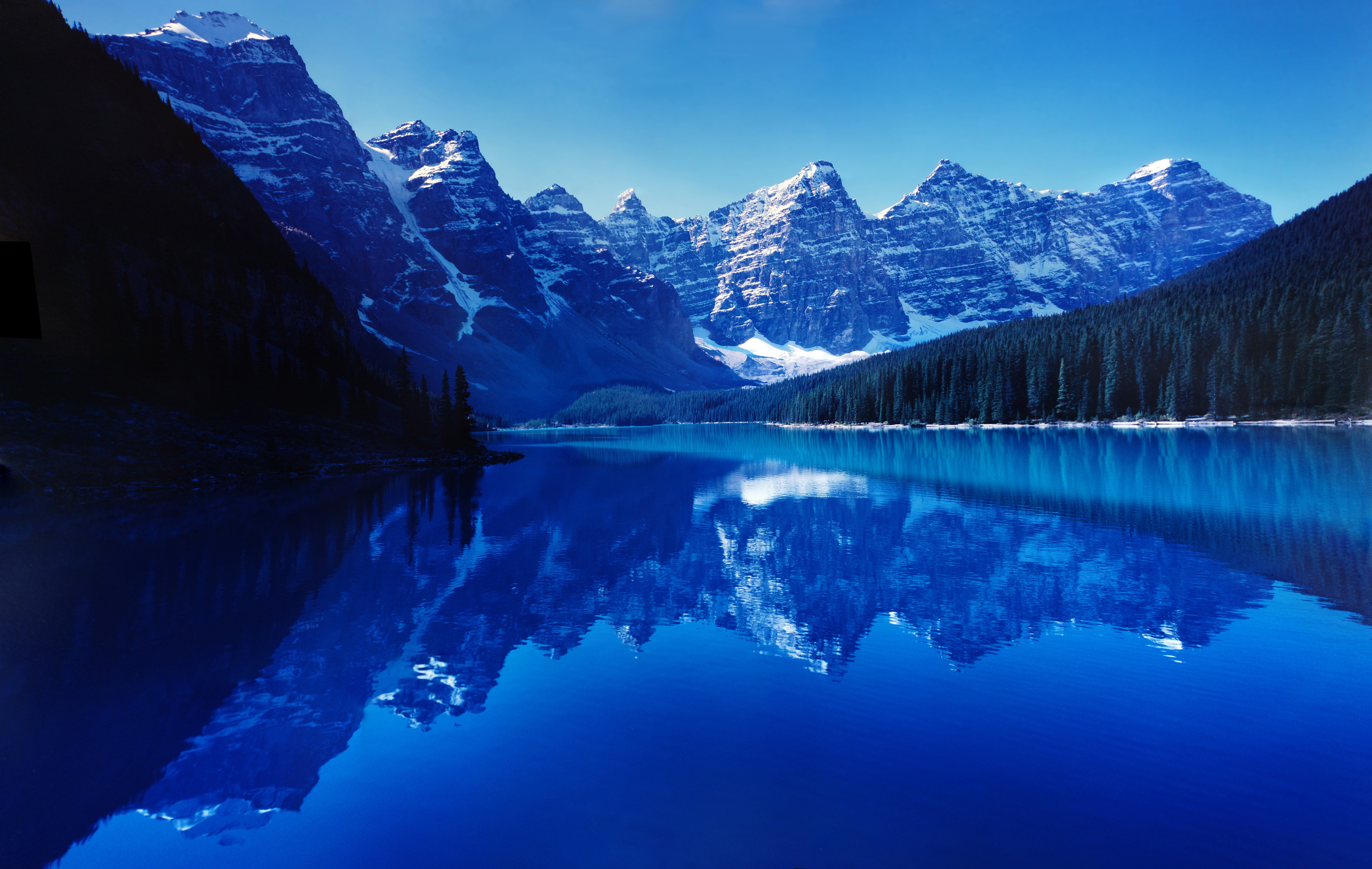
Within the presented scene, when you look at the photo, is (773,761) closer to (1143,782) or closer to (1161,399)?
(1143,782)

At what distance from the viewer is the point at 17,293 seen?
3.15m

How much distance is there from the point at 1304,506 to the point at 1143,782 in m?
28.7

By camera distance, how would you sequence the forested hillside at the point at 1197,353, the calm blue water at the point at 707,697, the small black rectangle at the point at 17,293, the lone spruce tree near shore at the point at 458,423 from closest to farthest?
the small black rectangle at the point at 17,293 < the calm blue water at the point at 707,697 < the lone spruce tree near shore at the point at 458,423 < the forested hillside at the point at 1197,353

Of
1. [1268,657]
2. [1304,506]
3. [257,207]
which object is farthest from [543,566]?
[257,207]

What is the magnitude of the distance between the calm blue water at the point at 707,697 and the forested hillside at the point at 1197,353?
83.2 m

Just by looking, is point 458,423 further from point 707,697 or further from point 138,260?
point 707,697

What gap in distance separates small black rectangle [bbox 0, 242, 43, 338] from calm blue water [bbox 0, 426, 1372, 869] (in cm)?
777

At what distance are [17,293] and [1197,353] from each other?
13000 centimetres

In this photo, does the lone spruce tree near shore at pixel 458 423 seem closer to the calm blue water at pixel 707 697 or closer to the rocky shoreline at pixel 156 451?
the rocky shoreline at pixel 156 451

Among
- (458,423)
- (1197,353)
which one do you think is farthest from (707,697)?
(1197,353)

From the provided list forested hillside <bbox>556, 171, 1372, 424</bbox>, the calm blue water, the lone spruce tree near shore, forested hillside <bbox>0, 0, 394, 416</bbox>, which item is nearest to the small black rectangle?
the calm blue water

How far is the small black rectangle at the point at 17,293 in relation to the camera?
10.2 feet

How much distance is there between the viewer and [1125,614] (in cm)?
1736

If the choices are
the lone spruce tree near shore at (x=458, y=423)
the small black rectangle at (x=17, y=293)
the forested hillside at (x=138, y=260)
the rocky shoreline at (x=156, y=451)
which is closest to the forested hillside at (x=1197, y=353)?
the lone spruce tree near shore at (x=458, y=423)
